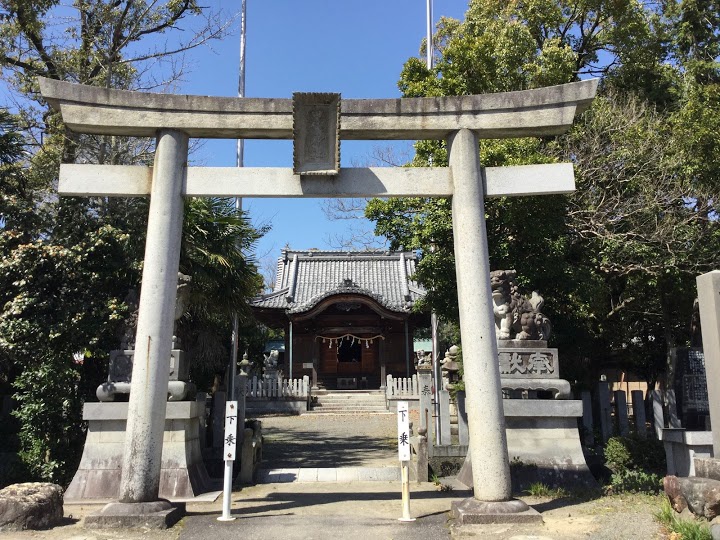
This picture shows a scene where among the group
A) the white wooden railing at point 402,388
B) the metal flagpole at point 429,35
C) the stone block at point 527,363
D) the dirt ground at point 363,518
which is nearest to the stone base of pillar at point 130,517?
the dirt ground at point 363,518

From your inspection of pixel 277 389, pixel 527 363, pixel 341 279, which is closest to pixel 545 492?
pixel 527 363

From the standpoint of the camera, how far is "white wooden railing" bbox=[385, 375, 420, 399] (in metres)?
23.9

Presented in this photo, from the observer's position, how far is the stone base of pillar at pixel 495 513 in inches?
253

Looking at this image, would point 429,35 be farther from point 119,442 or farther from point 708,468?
point 708,468

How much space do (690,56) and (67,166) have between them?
16125mm

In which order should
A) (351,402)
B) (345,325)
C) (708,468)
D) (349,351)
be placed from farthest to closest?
1. (349,351)
2. (345,325)
3. (351,402)
4. (708,468)

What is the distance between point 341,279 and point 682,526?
2488 cm

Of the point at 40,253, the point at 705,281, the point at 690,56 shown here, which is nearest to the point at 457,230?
the point at 705,281

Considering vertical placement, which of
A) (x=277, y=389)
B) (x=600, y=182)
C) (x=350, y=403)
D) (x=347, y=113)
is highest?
(x=600, y=182)

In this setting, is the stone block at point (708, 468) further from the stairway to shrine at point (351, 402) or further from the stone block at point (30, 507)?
the stairway to shrine at point (351, 402)

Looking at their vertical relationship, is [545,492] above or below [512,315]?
below

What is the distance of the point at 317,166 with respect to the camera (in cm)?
759

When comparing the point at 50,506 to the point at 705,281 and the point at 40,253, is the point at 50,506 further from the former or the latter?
the point at 705,281

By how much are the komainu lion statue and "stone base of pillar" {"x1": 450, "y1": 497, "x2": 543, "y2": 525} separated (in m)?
3.11
